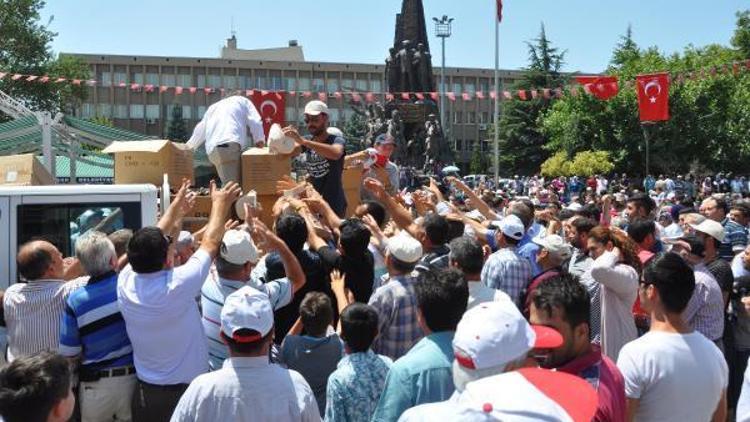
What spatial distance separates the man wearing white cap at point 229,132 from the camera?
7.96m

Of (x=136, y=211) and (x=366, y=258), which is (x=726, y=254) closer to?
(x=366, y=258)

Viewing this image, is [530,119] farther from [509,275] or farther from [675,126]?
[509,275]

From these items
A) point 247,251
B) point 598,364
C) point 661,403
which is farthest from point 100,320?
point 661,403

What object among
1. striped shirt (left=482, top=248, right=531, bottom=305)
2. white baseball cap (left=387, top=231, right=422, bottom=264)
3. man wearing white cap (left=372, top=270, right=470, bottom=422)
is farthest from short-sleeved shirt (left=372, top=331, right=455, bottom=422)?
striped shirt (left=482, top=248, right=531, bottom=305)

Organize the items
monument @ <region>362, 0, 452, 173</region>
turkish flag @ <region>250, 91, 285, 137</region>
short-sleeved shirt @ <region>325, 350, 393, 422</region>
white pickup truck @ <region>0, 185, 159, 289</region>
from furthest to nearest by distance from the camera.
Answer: monument @ <region>362, 0, 452, 173</region>, turkish flag @ <region>250, 91, 285, 137</region>, white pickup truck @ <region>0, 185, 159, 289</region>, short-sleeved shirt @ <region>325, 350, 393, 422</region>

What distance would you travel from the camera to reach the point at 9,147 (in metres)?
16.7

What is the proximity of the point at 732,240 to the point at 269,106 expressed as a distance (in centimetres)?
1226

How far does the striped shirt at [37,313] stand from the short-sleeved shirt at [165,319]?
0.56m

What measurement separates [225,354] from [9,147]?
14.2 metres

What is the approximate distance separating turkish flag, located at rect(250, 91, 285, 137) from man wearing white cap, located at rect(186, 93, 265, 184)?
9.92 m

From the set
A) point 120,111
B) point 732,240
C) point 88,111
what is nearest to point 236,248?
point 732,240

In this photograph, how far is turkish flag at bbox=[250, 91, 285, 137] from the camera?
1819cm

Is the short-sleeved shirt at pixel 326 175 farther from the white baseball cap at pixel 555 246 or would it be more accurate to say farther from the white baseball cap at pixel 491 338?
the white baseball cap at pixel 491 338

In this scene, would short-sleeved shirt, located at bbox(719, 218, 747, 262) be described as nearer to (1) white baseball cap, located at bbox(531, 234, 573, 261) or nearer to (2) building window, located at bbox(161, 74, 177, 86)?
(1) white baseball cap, located at bbox(531, 234, 573, 261)
